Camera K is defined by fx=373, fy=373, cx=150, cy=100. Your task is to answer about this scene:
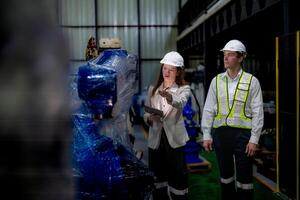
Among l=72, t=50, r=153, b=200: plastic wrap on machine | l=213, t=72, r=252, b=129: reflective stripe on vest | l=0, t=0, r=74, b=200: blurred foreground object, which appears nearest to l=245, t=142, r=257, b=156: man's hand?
l=213, t=72, r=252, b=129: reflective stripe on vest

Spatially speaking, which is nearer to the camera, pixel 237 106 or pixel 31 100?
pixel 31 100

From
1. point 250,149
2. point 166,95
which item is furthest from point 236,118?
point 166,95

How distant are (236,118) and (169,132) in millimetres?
669

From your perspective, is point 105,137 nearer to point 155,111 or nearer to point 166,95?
point 166,95

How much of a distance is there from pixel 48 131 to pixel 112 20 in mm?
15725

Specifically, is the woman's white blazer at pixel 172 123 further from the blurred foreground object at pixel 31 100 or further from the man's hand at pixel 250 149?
the blurred foreground object at pixel 31 100

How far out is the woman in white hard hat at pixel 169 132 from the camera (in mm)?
3691

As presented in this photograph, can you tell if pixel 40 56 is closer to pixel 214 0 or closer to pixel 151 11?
pixel 214 0

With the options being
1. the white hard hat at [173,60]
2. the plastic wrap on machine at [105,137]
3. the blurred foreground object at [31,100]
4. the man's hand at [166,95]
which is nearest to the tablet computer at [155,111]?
the man's hand at [166,95]

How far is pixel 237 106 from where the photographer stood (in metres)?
3.66

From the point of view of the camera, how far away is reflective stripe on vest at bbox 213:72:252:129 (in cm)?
363

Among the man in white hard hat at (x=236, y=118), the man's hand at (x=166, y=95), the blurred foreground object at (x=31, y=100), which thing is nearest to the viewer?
the blurred foreground object at (x=31, y=100)

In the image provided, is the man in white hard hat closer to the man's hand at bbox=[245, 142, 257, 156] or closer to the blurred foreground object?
the man's hand at bbox=[245, 142, 257, 156]

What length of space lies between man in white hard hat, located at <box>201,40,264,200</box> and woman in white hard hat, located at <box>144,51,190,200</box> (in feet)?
1.12
